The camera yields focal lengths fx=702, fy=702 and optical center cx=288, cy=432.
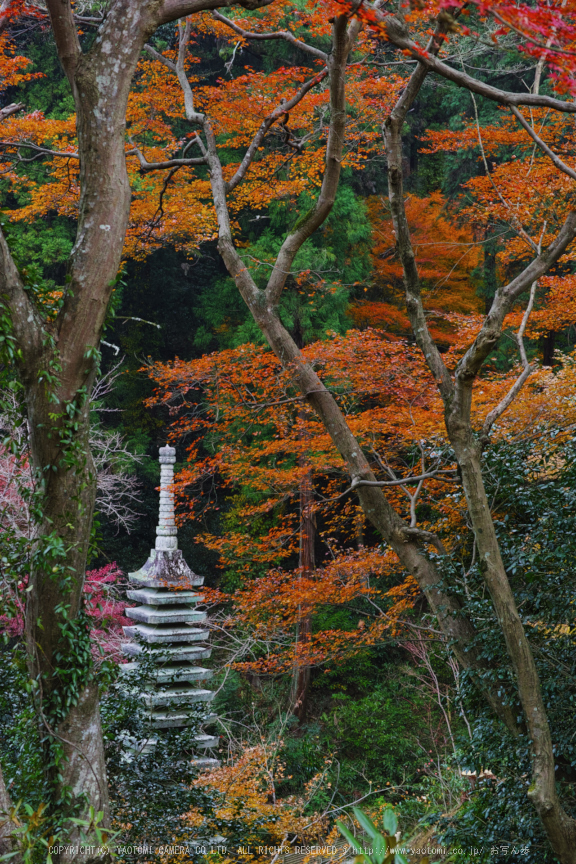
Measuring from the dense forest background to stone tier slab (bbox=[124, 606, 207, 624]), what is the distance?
0.46 metres

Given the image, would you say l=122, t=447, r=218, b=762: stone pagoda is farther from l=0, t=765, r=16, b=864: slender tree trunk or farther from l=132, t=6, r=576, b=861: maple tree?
l=0, t=765, r=16, b=864: slender tree trunk

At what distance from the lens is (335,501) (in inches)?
364

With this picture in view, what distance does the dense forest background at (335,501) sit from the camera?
3.88 metres

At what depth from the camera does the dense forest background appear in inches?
153

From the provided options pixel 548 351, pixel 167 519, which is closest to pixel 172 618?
pixel 167 519

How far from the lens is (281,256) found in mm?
5051

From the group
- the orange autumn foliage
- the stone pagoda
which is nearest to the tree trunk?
the stone pagoda

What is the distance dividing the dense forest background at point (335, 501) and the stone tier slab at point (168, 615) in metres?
0.46

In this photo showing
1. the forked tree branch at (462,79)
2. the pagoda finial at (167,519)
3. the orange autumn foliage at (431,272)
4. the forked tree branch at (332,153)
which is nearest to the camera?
the forked tree branch at (462,79)

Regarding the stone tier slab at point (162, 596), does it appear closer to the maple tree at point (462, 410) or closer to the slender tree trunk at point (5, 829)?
the maple tree at point (462, 410)

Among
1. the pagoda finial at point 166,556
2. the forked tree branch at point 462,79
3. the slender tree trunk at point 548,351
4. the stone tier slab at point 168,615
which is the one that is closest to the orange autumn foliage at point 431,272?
the slender tree trunk at point 548,351

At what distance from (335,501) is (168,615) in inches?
151

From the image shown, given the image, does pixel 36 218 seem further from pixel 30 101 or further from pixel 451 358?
pixel 451 358

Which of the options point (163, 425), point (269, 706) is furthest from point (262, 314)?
point (163, 425)
